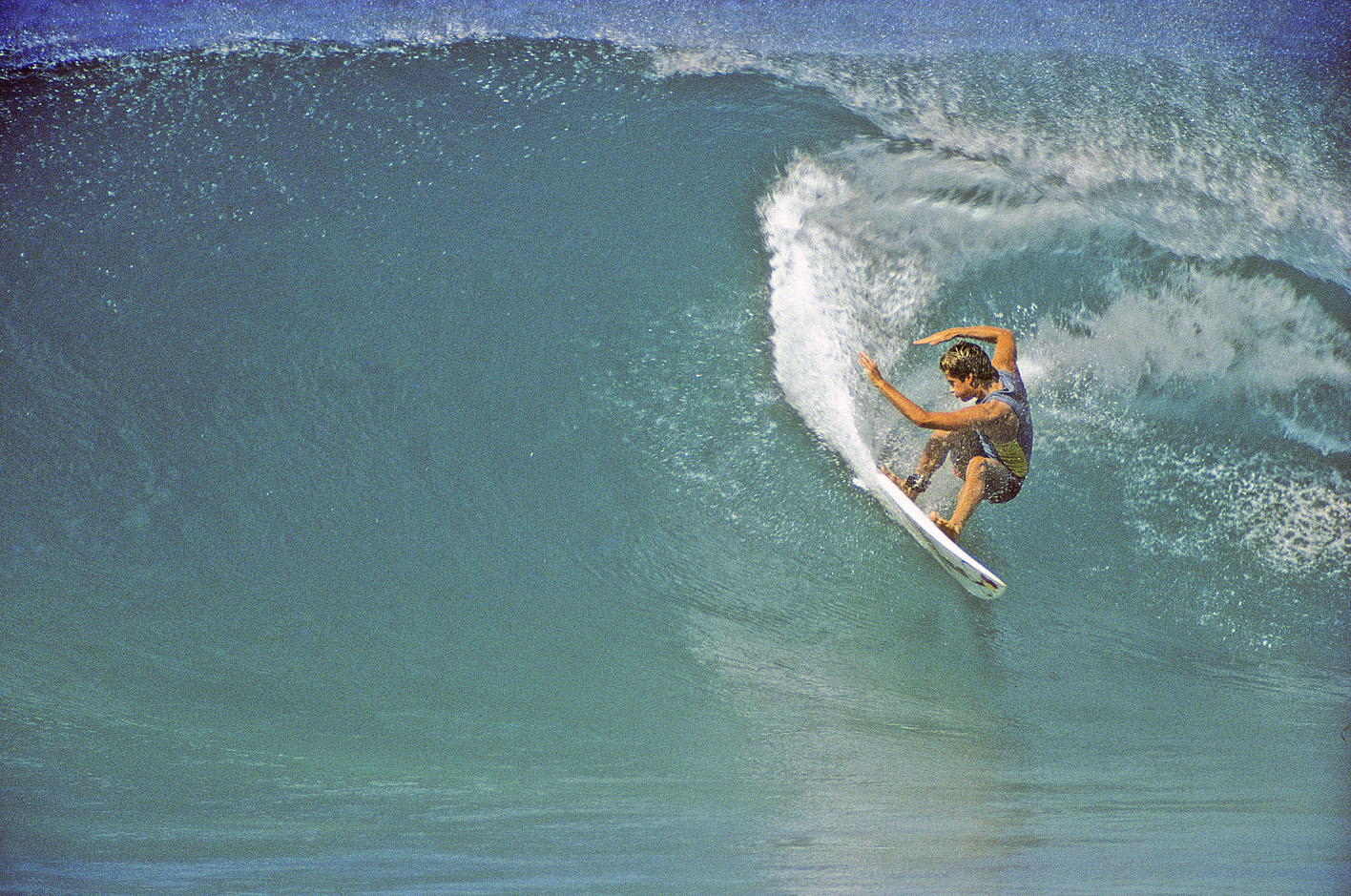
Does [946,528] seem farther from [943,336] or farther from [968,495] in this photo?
[943,336]

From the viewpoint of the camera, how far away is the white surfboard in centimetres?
339

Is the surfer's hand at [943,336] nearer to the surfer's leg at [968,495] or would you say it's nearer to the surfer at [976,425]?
the surfer at [976,425]

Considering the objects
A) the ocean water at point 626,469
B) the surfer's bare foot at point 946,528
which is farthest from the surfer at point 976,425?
the ocean water at point 626,469

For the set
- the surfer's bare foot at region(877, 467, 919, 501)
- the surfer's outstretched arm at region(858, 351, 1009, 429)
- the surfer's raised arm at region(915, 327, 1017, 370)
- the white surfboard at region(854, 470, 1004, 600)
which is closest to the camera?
the surfer's outstretched arm at region(858, 351, 1009, 429)

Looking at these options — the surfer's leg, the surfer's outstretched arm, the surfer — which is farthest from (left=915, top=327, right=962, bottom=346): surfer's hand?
the surfer's leg

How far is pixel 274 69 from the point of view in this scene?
3.79 metres

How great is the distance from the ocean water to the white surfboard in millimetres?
127

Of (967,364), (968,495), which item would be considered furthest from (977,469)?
(967,364)

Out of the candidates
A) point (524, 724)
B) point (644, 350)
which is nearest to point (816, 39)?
point (644, 350)

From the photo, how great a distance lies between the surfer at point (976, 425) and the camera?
312 centimetres

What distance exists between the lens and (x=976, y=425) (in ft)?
10.3

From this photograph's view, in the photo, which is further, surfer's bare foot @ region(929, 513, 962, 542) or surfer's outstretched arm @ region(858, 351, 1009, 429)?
surfer's bare foot @ region(929, 513, 962, 542)

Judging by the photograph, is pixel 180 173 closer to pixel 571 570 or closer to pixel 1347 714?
pixel 571 570

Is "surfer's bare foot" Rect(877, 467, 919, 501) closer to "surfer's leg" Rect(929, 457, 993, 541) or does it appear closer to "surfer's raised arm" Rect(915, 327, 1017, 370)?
"surfer's leg" Rect(929, 457, 993, 541)
